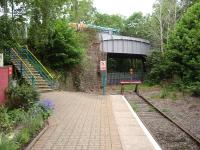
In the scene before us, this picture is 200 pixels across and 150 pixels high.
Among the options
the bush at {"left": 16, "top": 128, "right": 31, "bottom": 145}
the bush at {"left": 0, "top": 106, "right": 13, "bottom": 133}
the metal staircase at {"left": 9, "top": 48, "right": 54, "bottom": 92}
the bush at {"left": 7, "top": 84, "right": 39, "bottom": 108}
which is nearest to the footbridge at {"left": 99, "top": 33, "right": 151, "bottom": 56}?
the metal staircase at {"left": 9, "top": 48, "right": 54, "bottom": 92}

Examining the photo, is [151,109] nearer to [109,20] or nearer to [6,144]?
[6,144]

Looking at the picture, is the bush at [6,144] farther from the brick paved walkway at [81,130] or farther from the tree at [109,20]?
the tree at [109,20]

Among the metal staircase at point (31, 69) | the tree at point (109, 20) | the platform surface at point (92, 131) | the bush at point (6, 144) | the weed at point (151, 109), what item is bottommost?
the weed at point (151, 109)

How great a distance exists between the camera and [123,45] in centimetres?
5019

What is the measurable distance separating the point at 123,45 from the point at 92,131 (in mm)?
37600

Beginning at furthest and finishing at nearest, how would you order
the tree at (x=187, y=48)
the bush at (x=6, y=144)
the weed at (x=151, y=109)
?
the tree at (x=187, y=48)
the weed at (x=151, y=109)
the bush at (x=6, y=144)

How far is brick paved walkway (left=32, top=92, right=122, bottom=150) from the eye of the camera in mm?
10938

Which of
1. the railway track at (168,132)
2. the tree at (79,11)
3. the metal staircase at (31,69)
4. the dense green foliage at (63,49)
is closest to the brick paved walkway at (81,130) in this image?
the railway track at (168,132)

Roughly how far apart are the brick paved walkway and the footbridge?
82.5ft

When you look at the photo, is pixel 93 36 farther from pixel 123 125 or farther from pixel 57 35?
pixel 123 125

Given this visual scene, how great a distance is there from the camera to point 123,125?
1437cm

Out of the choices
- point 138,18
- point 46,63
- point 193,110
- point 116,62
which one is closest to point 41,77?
point 46,63

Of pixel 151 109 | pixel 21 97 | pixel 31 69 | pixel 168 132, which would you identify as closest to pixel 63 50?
pixel 31 69

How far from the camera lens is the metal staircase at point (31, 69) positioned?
2788cm
